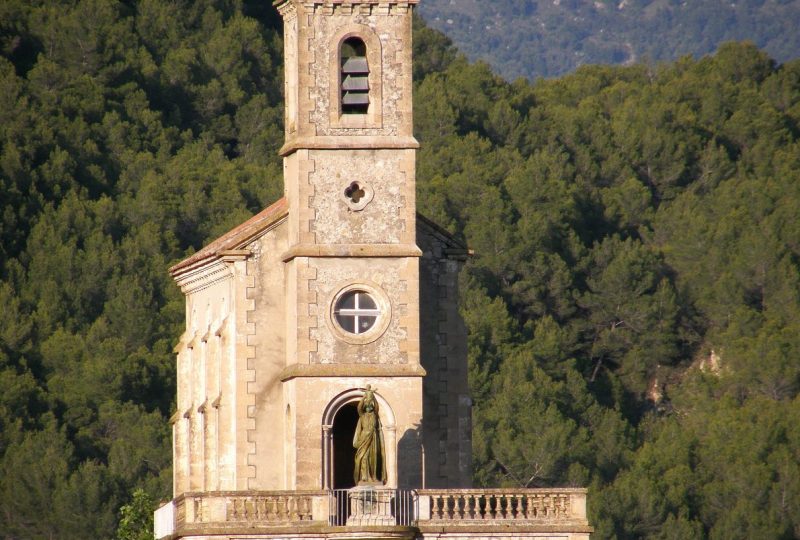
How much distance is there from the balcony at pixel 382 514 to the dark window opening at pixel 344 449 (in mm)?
2774

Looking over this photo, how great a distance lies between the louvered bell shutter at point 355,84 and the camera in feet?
146

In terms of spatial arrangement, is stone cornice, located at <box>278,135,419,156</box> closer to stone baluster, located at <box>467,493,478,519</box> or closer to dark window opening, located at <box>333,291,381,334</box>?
dark window opening, located at <box>333,291,381,334</box>

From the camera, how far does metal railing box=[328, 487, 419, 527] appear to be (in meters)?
41.2

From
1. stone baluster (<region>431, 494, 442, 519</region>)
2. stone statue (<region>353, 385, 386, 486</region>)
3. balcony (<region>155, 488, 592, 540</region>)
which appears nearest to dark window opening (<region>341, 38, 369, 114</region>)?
stone statue (<region>353, 385, 386, 486</region>)

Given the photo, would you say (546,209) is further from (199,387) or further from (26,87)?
(199,387)

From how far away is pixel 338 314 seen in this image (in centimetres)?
4378

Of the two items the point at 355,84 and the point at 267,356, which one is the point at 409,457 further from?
the point at 355,84

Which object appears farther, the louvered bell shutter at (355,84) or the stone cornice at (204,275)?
the stone cornice at (204,275)

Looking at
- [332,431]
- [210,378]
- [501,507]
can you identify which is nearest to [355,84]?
[332,431]

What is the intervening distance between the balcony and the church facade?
0.05 m

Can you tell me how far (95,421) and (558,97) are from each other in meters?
42.2

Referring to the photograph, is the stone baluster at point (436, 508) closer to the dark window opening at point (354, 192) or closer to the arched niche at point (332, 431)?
the arched niche at point (332, 431)

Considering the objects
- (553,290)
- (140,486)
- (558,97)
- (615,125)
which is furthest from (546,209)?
(140,486)

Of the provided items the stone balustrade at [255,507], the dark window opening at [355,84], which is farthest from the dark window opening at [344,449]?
the dark window opening at [355,84]
